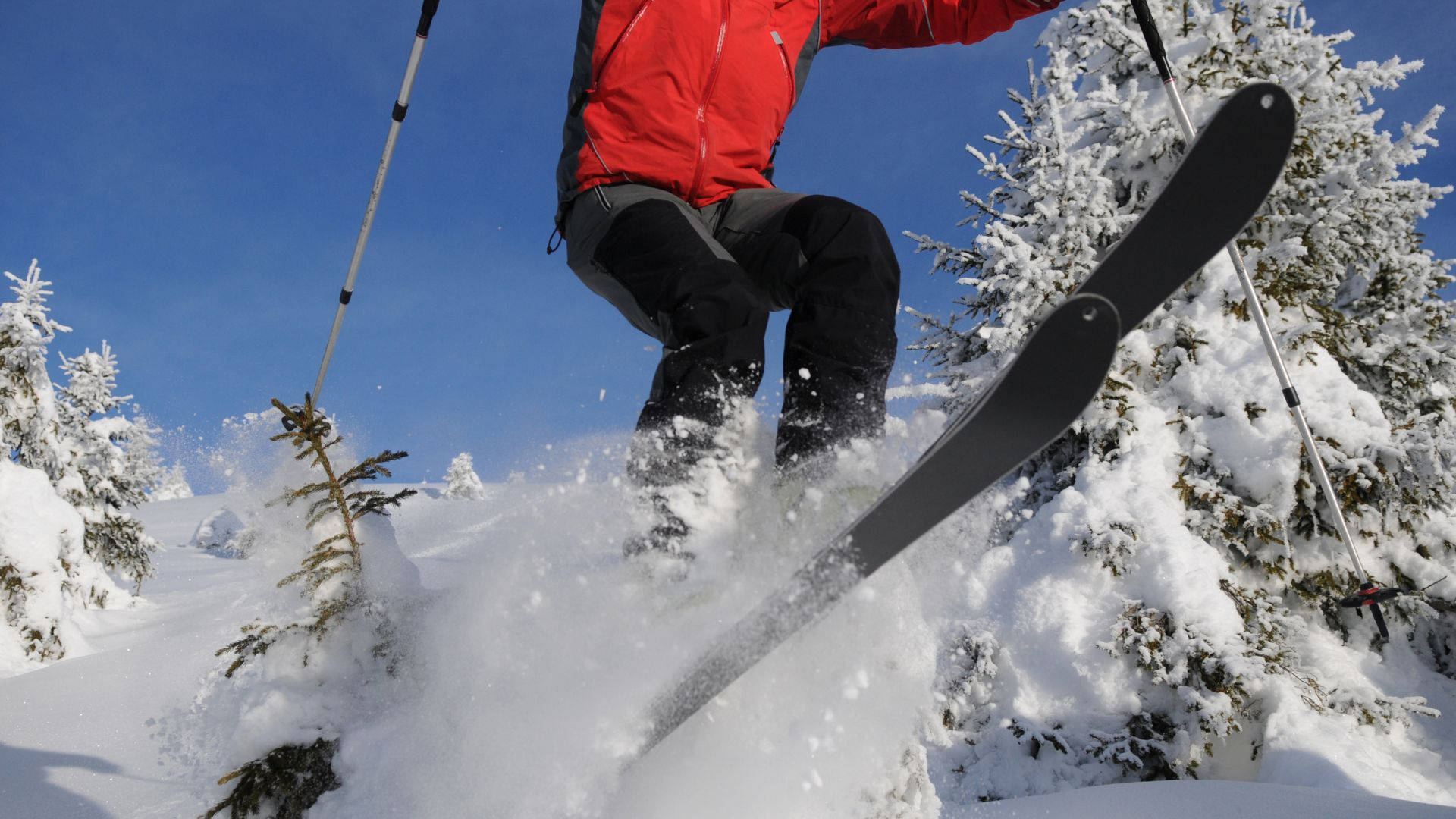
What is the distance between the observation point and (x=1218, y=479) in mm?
5680

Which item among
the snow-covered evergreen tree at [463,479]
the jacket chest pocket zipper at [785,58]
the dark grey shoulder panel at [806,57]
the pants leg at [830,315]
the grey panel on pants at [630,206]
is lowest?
the pants leg at [830,315]

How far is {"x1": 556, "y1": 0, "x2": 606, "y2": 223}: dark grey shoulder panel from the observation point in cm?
269

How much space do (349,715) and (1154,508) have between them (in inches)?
204

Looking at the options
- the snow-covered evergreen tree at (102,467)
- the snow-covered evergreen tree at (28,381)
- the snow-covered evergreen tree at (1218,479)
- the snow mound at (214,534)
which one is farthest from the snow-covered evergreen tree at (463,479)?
the snow-covered evergreen tree at (1218,479)

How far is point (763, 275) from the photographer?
2.60 meters

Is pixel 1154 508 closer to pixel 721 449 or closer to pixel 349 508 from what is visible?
pixel 721 449

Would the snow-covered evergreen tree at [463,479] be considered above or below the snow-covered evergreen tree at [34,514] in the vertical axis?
above

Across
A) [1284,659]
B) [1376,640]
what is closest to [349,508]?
[1284,659]

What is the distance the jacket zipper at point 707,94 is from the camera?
2629 mm

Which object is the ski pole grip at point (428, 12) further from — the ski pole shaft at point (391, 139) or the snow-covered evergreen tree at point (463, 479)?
the snow-covered evergreen tree at point (463, 479)

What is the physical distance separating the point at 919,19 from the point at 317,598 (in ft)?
10.8

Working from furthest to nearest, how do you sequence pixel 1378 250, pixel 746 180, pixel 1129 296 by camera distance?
pixel 1378 250, pixel 746 180, pixel 1129 296

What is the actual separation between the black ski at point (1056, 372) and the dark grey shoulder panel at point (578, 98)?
1649 mm

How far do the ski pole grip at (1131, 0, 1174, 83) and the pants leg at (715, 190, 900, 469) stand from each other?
1640 millimetres
